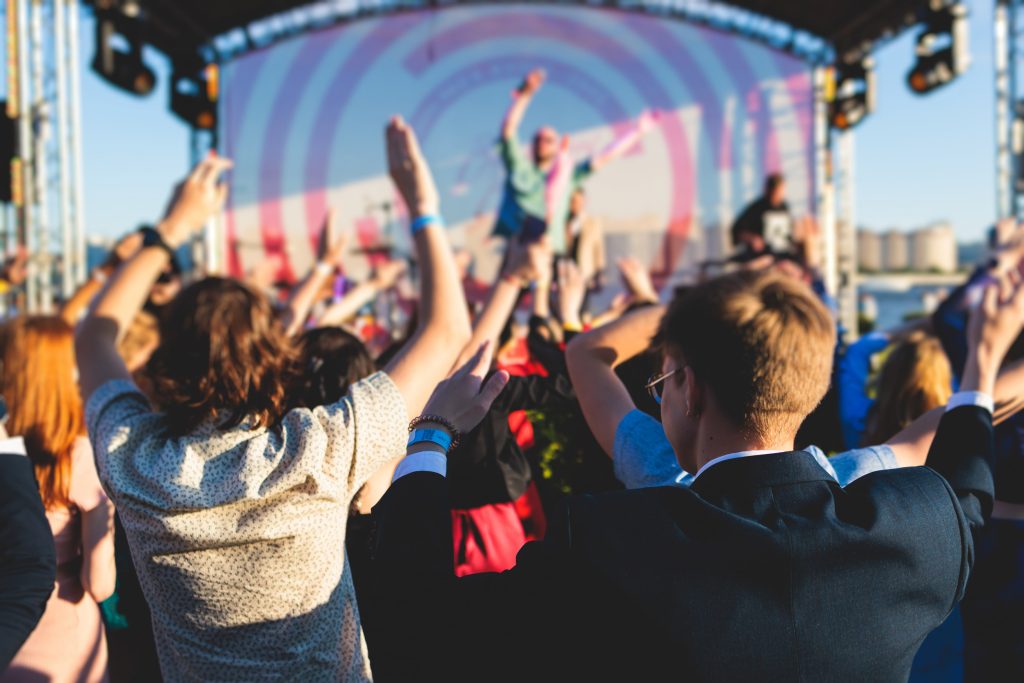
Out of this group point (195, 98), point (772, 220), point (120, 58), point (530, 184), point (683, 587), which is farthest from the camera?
point (195, 98)

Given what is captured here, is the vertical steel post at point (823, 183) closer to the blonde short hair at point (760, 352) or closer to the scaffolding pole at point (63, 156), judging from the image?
the scaffolding pole at point (63, 156)

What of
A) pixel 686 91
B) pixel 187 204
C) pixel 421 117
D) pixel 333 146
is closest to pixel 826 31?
pixel 686 91

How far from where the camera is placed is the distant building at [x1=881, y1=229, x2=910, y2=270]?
3222 cm

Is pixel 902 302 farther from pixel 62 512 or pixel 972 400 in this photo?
pixel 62 512

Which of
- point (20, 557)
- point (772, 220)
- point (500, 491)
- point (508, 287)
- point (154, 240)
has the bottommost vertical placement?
point (500, 491)

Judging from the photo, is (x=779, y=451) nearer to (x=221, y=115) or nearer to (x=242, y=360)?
(x=242, y=360)

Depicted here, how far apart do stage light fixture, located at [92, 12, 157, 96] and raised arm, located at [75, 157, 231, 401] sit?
6.94 metres

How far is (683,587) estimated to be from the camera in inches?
32.2

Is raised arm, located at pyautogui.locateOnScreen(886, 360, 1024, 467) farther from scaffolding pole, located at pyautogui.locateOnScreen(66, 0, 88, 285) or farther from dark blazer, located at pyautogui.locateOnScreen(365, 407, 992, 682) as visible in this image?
scaffolding pole, located at pyautogui.locateOnScreen(66, 0, 88, 285)

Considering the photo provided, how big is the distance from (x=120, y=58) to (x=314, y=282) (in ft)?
21.3

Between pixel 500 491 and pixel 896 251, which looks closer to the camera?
pixel 500 491

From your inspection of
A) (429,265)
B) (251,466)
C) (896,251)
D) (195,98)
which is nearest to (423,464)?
(251,466)

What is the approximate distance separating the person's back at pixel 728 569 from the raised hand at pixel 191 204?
0.94m

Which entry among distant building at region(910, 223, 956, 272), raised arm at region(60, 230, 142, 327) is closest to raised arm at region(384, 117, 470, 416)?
raised arm at region(60, 230, 142, 327)
